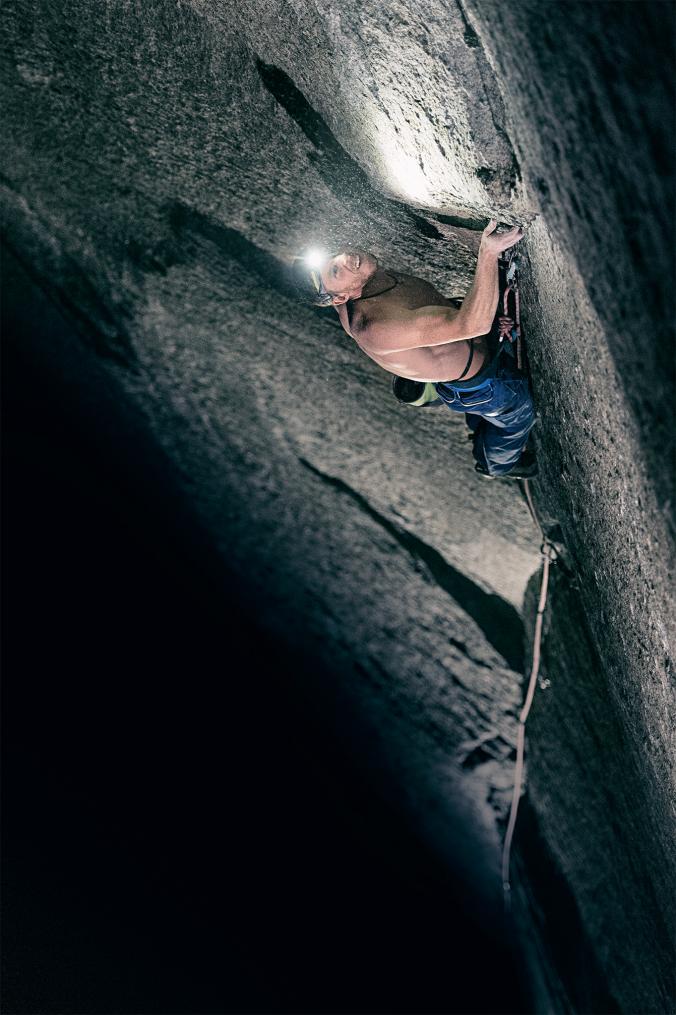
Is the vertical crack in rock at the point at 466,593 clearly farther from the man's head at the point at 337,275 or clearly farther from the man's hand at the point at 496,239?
the man's hand at the point at 496,239

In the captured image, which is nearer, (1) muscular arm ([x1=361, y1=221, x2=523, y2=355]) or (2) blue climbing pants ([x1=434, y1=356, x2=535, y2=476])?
(1) muscular arm ([x1=361, y1=221, x2=523, y2=355])

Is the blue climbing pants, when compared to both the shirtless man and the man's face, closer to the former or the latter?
the shirtless man

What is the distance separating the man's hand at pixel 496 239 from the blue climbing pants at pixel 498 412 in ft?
1.08

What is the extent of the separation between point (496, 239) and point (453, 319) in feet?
0.55

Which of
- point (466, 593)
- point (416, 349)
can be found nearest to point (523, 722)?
point (466, 593)

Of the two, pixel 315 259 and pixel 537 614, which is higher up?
pixel 315 259

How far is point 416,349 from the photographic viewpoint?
145 centimetres

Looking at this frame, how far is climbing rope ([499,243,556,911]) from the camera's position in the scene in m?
1.37

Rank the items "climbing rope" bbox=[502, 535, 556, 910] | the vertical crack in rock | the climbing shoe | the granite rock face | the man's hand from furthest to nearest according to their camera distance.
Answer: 1. the vertical crack in rock
2. "climbing rope" bbox=[502, 535, 556, 910]
3. the climbing shoe
4. the man's hand
5. the granite rock face

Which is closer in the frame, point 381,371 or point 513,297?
point 513,297

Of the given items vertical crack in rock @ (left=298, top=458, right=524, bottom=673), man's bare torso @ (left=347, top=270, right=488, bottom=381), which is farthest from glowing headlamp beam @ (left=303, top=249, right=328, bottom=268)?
vertical crack in rock @ (left=298, top=458, right=524, bottom=673)

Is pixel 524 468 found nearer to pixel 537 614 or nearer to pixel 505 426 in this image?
pixel 505 426

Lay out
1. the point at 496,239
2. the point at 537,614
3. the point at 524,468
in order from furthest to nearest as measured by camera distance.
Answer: the point at 537,614, the point at 524,468, the point at 496,239

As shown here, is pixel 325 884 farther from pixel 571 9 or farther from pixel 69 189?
pixel 571 9
